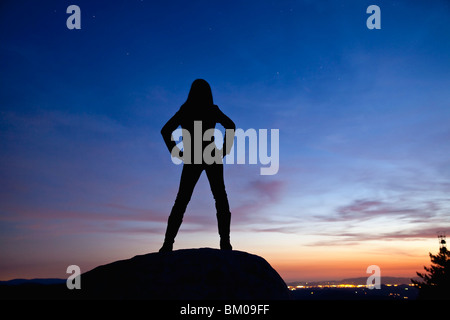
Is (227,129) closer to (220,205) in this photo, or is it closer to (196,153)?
(196,153)

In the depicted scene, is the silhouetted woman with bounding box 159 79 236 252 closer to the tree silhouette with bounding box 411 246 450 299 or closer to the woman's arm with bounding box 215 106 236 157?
the woman's arm with bounding box 215 106 236 157

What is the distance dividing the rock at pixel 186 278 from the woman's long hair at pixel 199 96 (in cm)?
297

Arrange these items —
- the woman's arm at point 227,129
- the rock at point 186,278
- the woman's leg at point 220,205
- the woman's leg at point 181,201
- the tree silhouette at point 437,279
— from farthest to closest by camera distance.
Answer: the tree silhouette at point 437,279 → the woman's arm at point 227,129 → the woman's leg at point 220,205 → the woman's leg at point 181,201 → the rock at point 186,278

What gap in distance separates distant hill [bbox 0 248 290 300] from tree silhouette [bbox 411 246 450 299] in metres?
52.9

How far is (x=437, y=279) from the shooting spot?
55.8 meters

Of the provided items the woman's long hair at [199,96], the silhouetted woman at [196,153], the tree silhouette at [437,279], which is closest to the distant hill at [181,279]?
the silhouetted woman at [196,153]

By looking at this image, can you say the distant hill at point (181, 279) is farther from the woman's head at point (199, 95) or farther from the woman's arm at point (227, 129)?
the woman's head at point (199, 95)

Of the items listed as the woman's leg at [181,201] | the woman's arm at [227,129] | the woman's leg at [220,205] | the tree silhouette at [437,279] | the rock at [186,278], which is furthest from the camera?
the tree silhouette at [437,279]

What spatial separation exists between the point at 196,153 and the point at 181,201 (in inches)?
40.2

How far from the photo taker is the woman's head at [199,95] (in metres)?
6.27
